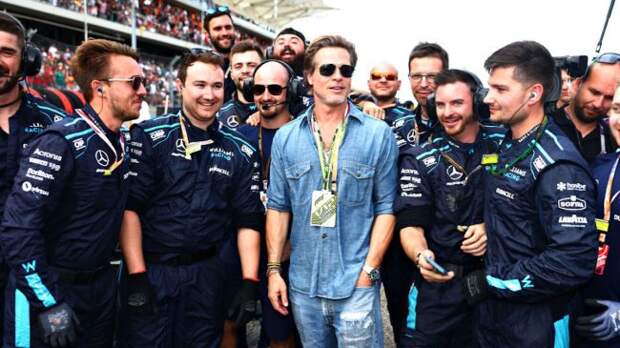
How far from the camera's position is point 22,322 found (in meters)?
2.37

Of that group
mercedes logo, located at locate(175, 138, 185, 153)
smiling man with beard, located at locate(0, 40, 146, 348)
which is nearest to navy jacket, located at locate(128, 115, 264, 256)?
mercedes logo, located at locate(175, 138, 185, 153)

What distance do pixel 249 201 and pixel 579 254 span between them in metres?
1.88

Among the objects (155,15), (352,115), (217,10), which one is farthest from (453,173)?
Answer: (155,15)

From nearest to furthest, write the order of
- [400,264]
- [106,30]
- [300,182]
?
1. [300,182]
2. [400,264]
3. [106,30]

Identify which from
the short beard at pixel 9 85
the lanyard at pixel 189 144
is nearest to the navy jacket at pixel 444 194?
the lanyard at pixel 189 144

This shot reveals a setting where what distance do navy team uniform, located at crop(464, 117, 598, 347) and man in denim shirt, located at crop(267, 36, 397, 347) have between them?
22.5 inches

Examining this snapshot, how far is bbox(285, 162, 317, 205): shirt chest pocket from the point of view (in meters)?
2.59

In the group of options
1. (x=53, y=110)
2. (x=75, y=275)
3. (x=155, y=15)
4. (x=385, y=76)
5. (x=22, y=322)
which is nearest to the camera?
(x=22, y=322)

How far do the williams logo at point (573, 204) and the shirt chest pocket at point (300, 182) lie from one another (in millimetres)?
1254

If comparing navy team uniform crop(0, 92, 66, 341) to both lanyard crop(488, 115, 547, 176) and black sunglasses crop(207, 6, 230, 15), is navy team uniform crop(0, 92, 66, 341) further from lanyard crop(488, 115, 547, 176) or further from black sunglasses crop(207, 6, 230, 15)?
black sunglasses crop(207, 6, 230, 15)

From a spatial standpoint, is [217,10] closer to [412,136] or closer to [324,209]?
[412,136]

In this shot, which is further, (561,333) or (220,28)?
(220,28)

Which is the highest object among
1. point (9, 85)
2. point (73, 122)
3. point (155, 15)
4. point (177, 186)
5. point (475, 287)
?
point (155, 15)

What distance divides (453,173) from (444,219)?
0.92 ft
